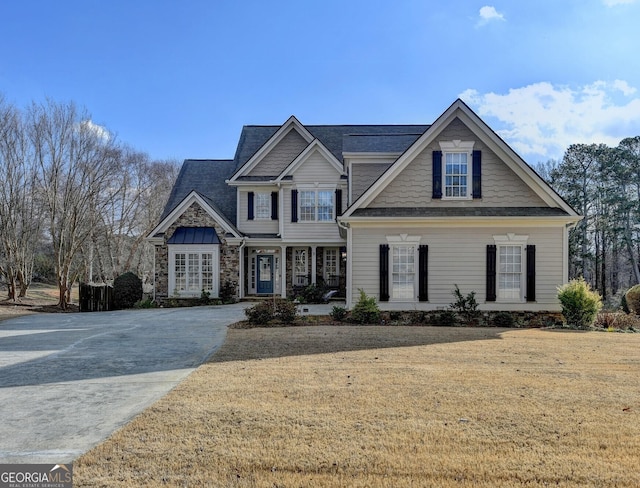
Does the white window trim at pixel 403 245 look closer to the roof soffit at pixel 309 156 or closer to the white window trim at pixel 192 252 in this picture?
the roof soffit at pixel 309 156

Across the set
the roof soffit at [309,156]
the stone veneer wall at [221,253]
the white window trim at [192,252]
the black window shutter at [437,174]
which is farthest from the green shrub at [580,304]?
the white window trim at [192,252]

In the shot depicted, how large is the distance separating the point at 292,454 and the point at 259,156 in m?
19.7

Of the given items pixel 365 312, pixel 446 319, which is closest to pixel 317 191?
pixel 365 312

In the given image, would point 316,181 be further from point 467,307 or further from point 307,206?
point 467,307

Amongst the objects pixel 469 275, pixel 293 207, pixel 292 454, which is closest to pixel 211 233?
pixel 293 207

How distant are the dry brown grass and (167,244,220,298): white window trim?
12.3 m

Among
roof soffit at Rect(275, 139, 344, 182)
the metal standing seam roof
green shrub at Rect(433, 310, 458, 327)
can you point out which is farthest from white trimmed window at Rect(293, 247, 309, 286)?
green shrub at Rect(433, 310, 458, 327)

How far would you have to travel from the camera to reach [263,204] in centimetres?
2208

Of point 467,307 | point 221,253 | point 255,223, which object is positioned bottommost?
point 467,307

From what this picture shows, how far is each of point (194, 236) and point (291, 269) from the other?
5.26 metres

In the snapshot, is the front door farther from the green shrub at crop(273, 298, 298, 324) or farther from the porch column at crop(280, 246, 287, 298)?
the green shrub at crop(273, 298, 298, 324)

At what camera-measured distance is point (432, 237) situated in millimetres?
14234

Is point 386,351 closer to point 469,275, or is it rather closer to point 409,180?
point 469,275

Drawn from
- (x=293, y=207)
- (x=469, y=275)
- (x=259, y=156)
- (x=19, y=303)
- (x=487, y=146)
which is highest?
(x=259, y=156)
